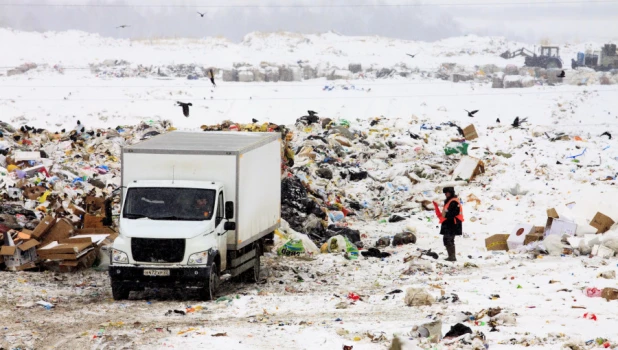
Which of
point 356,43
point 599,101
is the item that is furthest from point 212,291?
point 356,43

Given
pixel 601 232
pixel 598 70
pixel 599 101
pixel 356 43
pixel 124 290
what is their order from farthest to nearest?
pixel 356 43
pixel 598 70
pixel 599 101
pixel 601 232
pixel 124 290

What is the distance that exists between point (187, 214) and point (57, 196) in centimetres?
690

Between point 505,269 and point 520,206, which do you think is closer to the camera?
point 505,269

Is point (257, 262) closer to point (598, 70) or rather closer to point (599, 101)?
point (599, 101)

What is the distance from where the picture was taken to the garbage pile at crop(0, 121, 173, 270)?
49.3 feet

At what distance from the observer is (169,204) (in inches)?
514

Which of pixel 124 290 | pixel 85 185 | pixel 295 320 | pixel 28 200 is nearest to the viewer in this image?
pixel 295 320

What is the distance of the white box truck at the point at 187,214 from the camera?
1255cm

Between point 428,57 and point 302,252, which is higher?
point 428,57

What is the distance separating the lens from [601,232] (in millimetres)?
17062

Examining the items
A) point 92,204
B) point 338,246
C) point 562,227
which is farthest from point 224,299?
point 562,227

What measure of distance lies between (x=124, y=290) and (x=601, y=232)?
9.59 meters

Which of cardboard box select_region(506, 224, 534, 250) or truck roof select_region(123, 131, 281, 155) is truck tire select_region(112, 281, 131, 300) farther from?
cardboard box select_region(506, 224, 534, 250)

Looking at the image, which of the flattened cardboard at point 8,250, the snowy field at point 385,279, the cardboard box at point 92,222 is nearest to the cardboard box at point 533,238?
the snowy field at point 385,279
